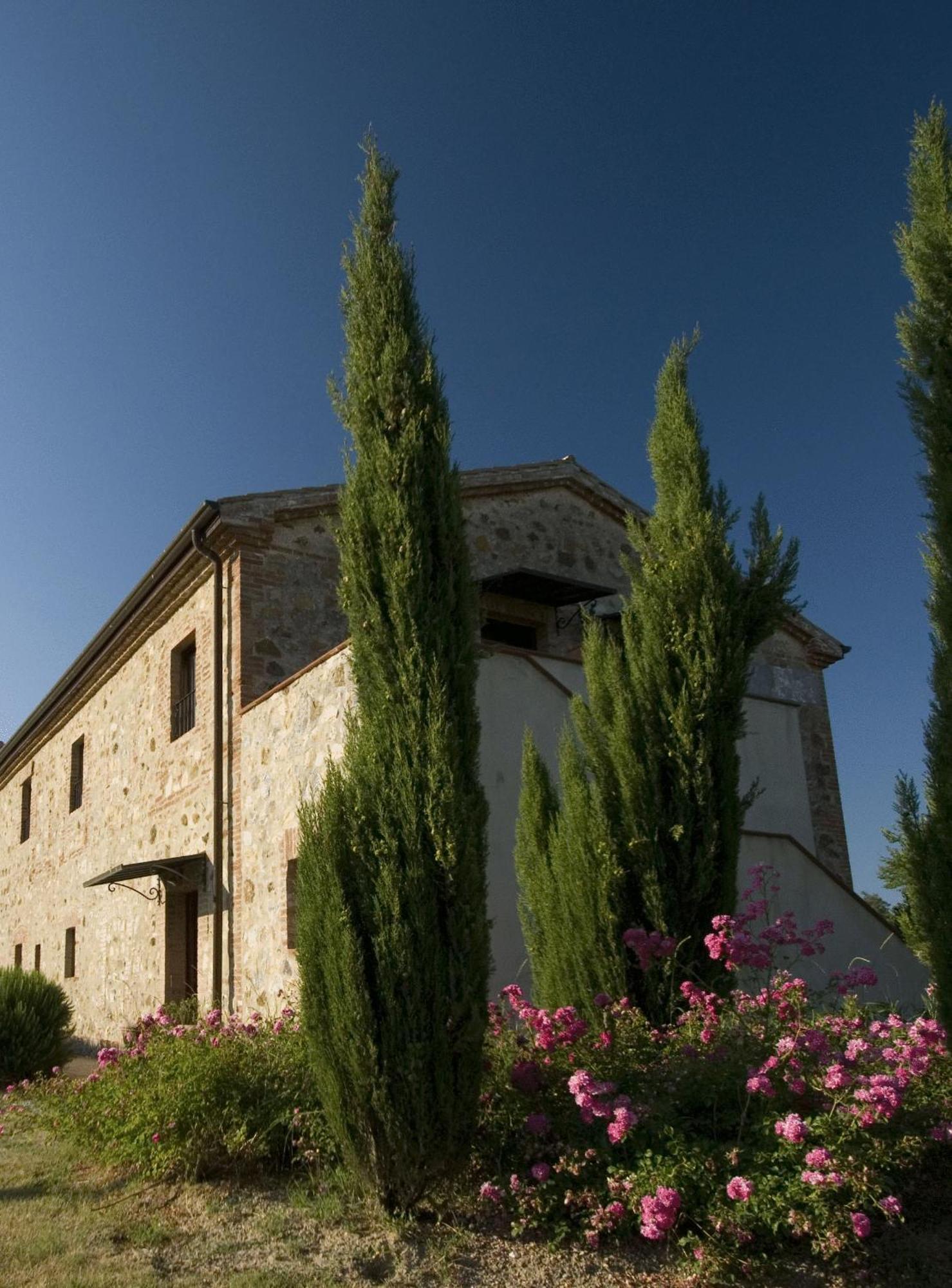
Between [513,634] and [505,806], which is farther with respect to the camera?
[513,634]

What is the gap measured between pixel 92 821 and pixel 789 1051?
12798mm

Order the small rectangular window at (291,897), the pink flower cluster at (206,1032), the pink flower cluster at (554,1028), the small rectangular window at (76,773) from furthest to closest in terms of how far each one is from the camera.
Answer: the small rectangular window at (76,773), the small rectangular window at (291,897), the pink flower cluster at (206,1032), the pink flower cluster at (554,1028)

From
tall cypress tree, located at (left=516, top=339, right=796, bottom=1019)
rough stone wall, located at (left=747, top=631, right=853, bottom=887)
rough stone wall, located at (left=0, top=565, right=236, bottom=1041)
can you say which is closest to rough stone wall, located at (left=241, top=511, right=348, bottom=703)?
rough stone wall, located at (left=0, top=565, right=236, bottom=1041)

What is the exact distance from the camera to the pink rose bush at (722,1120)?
3.86m

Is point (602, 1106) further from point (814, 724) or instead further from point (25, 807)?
point (25, 807)

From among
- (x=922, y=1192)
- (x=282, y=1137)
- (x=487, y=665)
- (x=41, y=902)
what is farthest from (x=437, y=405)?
(x=41, y=902)

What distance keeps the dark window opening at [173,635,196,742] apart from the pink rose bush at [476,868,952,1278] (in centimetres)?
743

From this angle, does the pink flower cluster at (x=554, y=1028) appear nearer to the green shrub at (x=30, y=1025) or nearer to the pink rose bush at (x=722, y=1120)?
the pink rose bush at (x=722, y=1120)

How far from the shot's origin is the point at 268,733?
979 cm

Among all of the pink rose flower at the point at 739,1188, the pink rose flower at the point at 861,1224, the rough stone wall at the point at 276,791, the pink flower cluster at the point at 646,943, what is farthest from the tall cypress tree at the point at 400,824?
the rough stone wall at the point at 276,791

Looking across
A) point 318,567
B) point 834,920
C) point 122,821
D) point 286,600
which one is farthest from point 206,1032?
point 122,821

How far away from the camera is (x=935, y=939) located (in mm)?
4770

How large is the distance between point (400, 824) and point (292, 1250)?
70.0 inches

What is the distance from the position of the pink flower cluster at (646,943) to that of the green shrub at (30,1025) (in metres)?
6.19
